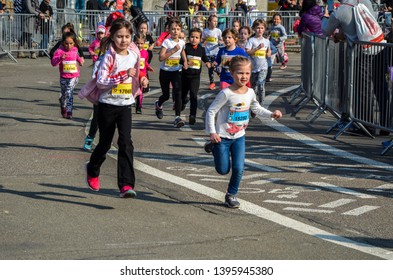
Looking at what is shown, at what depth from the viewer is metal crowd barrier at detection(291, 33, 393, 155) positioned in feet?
47.4

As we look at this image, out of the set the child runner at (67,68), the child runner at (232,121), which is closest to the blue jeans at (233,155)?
the child runner at (232,121)

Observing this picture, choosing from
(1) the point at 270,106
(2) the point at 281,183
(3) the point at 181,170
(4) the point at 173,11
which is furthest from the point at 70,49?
(4) the point at 173,11

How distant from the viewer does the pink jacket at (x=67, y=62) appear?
56.5 feet

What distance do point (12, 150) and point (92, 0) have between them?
23354mm

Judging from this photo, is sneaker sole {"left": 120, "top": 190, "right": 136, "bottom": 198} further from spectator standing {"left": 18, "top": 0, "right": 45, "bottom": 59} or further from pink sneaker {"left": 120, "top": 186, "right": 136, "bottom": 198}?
spectator standing {"left": 18, "top": 0, "right": 45, "bottom": 59}

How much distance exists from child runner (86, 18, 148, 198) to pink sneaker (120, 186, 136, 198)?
0.05 meters

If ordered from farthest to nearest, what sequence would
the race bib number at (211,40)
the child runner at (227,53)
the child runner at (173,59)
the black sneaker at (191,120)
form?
the race bib number at (211,40), the child runner at (173,59), the black sneaker at (191,120), the child runner at (227,53)

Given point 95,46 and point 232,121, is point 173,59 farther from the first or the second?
point 232,121

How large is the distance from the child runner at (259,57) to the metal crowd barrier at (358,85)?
5.00 ft

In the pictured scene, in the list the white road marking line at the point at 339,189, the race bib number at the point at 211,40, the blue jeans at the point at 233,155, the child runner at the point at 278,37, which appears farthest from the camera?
the child runner at the point at 278,37

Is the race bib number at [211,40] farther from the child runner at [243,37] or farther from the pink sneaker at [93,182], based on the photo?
the pink sneaker at [93,182]

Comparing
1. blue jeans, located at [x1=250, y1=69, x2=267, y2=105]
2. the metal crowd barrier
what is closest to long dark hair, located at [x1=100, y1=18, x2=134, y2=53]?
the metal crowd barrier

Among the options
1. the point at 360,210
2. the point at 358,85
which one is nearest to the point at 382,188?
the point at 360,210

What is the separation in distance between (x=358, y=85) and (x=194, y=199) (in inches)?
225
